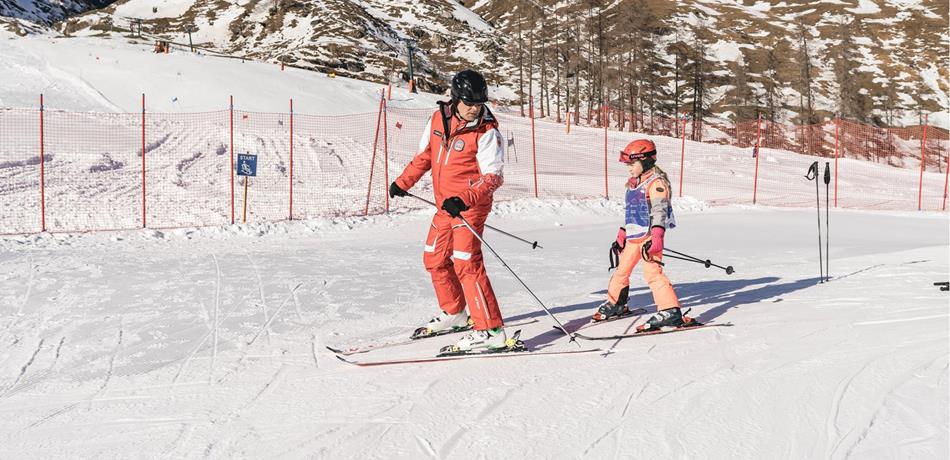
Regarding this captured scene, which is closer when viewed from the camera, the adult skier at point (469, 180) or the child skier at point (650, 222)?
the adult skier at point (469, 180)

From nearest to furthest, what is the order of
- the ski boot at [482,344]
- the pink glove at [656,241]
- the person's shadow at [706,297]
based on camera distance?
the ski boot at [482,344], the pink glove at [656,241], the person's shadow at [706,297]

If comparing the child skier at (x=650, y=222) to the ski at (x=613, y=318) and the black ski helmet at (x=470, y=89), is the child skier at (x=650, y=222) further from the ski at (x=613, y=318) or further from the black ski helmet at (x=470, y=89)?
the black ski helmet at (x=470, y=89)

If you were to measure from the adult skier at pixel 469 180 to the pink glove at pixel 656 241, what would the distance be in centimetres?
132

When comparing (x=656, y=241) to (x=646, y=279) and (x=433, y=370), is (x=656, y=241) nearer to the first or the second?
(x=646, y=279)

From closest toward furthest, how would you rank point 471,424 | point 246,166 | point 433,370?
point 471,424
point 433,370
point 246,166

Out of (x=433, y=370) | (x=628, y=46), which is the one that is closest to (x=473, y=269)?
(x=433, y=370)

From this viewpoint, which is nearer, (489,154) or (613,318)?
(489,154)

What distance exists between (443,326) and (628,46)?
162 ft

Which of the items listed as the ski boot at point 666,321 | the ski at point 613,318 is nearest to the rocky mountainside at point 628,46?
the ski at point 613,318

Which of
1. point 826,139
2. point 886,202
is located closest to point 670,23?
point 826,139

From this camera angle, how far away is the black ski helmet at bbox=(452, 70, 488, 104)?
4605 mm

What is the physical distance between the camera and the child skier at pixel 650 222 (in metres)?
5.43

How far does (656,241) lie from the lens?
5.34 m

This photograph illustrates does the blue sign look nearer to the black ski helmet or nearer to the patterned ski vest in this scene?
the patterned ski vest
